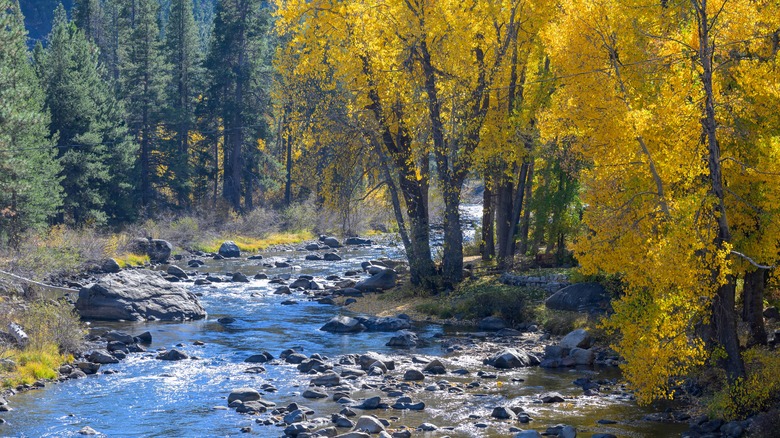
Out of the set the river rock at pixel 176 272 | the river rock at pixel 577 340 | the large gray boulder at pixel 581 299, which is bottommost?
the river rock at pixel 577 340

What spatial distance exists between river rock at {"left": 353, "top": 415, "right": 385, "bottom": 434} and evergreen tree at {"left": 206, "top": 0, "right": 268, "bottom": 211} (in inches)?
1542

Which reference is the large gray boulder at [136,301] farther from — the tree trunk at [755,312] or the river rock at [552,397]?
the tree trunk at [755,312]

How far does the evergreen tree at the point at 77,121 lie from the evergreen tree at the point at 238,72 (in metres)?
10.9

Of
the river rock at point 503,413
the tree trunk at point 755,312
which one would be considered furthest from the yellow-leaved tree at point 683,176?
the river rock at point 503,413

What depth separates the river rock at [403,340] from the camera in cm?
2083

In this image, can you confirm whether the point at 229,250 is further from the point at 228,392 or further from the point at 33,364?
the point at 228,392

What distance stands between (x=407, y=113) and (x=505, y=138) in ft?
10.1

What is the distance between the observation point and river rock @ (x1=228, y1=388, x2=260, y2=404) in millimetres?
15391

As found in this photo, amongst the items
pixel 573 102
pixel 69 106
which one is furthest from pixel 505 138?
pixel 69 106

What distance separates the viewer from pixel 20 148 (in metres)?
28.1

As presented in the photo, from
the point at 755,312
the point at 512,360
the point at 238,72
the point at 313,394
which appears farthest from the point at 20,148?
the point at 238,72

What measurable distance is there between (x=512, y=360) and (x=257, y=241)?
32035mm

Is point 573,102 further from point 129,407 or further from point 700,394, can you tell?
point 129,407

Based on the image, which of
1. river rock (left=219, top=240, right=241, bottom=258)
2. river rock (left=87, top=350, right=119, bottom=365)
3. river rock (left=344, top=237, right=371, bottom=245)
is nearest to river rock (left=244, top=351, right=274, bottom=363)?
river rock (left=87, top=350, right=119, bottom=365)
